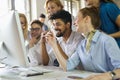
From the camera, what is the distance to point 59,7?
243 cm

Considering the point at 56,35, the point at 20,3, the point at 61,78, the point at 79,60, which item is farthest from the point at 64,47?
the point at 20,3

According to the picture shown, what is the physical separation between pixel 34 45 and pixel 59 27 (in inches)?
16.9

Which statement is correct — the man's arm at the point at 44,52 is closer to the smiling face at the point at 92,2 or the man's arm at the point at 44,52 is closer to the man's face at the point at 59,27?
the man's face at the point at 59,27

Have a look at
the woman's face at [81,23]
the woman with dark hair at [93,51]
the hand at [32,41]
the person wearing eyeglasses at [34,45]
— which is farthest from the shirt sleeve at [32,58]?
the woman's face at [81,23]

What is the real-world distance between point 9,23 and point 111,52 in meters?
0.65

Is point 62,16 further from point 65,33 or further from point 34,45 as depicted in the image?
point 34,45

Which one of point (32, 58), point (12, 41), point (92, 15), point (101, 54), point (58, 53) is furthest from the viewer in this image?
point (32, 58)

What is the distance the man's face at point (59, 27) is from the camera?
2072 millimetres

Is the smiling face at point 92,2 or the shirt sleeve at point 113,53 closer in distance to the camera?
the shirt sleeve at point 113,53

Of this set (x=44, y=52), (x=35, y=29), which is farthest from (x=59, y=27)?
(x=35, y=29)

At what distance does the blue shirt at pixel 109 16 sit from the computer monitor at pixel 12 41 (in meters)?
0.89

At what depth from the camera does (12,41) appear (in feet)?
4.70

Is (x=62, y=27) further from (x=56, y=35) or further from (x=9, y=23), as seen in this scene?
(x=9, y=23)

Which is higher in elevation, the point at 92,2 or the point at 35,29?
the point at 92,2
